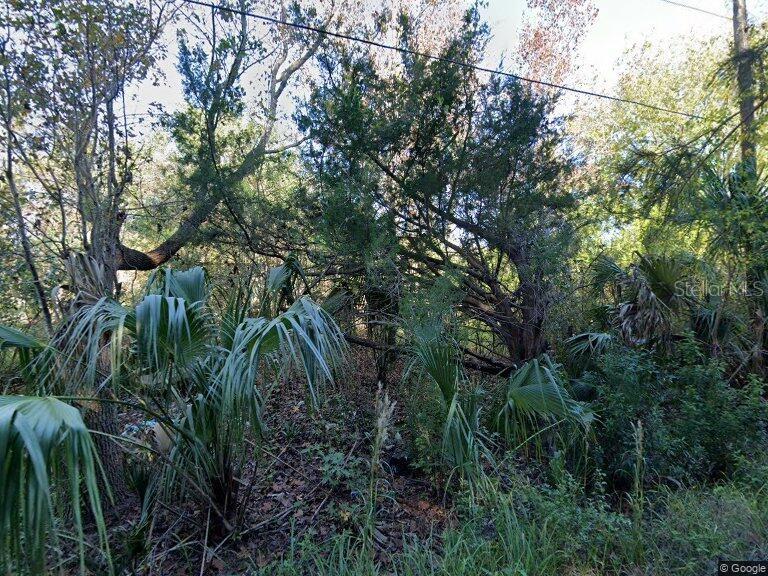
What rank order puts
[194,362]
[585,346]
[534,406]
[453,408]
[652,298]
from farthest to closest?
[585,346] < [652,298] < [534,406] < [453,408] < [194,362]

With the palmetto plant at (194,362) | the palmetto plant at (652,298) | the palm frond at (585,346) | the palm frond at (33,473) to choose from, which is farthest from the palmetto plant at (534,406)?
the palm frond at (33,473)

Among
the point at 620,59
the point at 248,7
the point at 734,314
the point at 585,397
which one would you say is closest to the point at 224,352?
the point at 585,397

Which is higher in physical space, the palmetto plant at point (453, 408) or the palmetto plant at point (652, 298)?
the palmetto plant at point (652, 298)

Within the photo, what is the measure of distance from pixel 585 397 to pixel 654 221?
3293mm

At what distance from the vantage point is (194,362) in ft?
10.3

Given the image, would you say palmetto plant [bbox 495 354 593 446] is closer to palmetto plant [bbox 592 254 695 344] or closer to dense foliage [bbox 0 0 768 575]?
dense foliage [bbox 0 0 768 575]

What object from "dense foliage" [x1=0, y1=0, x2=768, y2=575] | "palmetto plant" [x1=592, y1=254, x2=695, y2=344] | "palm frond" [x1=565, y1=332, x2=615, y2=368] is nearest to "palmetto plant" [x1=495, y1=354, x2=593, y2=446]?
"dense foliage" [x1=0, y1=0, x2=768, y2=575]

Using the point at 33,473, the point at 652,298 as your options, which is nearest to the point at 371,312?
the point at 652,298

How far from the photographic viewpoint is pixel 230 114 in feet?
19.1

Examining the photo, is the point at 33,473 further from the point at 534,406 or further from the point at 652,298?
the point at 652,298

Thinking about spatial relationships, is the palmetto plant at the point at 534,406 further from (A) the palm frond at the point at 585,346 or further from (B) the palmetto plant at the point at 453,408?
(A) the palm frond at the point at 585,346

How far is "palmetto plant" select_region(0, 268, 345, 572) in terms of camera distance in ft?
8.71

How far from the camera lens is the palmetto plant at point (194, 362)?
8.71ft

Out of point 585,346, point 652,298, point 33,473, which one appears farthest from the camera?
point 585,346
